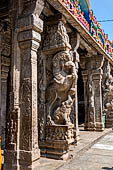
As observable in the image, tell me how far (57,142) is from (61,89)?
4.61 ft

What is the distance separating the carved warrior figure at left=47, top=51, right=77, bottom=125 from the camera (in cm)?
501

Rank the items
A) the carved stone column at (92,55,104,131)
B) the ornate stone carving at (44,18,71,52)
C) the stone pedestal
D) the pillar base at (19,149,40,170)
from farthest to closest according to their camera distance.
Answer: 1. the carved stone column at (92,55,104,131)
2. the ornate stone carving at (44,18,71,52)
3. the stone pedestal
4. the pillar base at (19,149,40,170)

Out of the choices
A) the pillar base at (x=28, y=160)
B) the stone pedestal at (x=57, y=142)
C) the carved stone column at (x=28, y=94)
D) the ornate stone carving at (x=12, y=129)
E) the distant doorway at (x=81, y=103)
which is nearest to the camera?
the pillar base at (x=28, y=160)

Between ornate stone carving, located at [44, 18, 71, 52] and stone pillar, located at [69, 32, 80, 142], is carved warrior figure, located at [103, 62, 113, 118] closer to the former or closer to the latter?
stone pillar, located at [69, 32, 80, 142]

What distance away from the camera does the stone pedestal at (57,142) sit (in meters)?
4.82

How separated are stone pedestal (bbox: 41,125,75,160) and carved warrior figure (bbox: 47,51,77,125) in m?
0.18

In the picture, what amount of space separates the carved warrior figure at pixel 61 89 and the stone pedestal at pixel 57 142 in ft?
0.60

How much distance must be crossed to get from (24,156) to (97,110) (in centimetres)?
605

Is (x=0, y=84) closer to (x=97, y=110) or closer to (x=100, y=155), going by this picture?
(x=100, y=155)

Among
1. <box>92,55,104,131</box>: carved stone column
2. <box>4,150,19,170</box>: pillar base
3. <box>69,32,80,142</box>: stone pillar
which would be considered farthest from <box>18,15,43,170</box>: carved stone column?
<box>92,55,104,131</box>: carved stone column

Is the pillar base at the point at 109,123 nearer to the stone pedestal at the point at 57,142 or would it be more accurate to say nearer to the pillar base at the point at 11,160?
the stone pedestal at the point at 57,142


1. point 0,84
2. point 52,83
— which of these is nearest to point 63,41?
point 52,83

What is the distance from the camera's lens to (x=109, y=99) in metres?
10.7

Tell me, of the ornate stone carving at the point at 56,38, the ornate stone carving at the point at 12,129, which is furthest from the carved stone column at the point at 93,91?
the ornate stone carving at the point at 12,129
